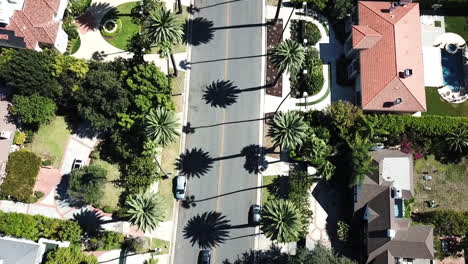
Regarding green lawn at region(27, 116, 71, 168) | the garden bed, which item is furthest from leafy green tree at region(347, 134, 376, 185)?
green lawn at region(27, 116, 71, 168)

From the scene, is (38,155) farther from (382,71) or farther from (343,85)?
(382,71)

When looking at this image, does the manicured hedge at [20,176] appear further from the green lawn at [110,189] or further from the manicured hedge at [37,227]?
the green lawn at [110,189]

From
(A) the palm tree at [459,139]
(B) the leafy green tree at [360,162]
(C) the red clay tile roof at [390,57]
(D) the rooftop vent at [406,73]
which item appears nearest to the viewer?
(B) the leafy green tree at [360,162]

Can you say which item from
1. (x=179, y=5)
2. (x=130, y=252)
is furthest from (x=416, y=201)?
→ (x=179, y=5)

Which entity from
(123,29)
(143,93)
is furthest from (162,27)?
(123,29)

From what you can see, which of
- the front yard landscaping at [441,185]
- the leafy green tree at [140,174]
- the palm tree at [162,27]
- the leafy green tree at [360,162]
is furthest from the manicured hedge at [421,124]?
the leafy green tree at [140,174]
